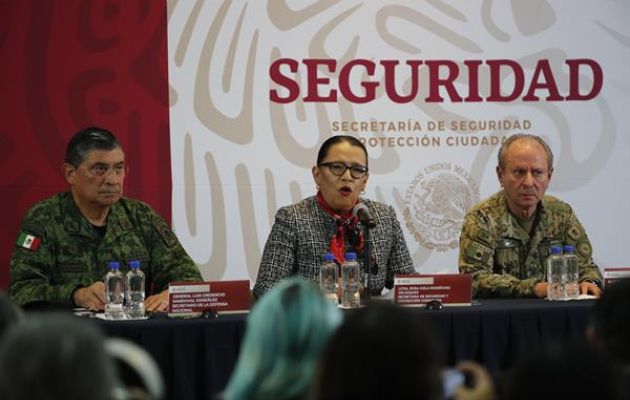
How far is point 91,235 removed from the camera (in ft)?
15.9

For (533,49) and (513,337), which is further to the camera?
(533,49)

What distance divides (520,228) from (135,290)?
1.74m

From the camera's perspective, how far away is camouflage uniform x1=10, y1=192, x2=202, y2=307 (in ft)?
15.2

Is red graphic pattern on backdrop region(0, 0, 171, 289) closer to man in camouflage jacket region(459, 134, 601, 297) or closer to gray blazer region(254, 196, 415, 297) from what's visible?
gray blazer region(254, 196, 415, 297)

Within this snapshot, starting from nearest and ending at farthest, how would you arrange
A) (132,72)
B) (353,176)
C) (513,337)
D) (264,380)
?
(264,380) < (513,337) < (353,176) < (132,72)

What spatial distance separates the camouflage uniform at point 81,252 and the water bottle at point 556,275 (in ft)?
5.04

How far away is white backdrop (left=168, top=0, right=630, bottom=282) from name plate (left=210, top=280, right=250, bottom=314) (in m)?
1.88

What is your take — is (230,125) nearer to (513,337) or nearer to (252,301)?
(252,301)

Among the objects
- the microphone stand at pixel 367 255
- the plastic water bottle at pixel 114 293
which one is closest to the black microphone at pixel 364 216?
the microphone stand at pixel 367 255

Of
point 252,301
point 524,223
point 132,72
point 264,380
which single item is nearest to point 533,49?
point 524,223

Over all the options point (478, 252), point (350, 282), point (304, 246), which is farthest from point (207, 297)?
point (478, 252)

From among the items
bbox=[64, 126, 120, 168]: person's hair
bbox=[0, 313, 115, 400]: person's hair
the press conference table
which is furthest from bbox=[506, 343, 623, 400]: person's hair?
bbox=[64, 126, 120, 168]: person's hair

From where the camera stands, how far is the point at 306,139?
20.5 ft

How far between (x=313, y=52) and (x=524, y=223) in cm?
176
